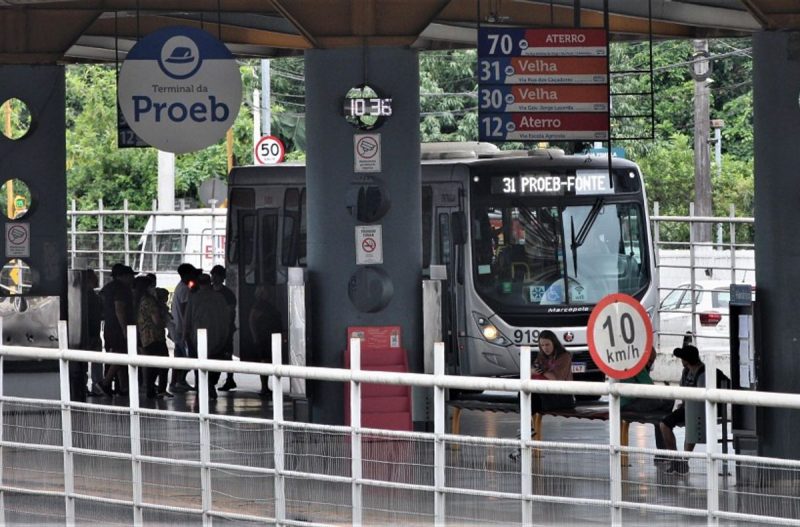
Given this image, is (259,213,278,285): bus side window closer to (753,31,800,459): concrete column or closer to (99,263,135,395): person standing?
(99,263,135,395): person standing

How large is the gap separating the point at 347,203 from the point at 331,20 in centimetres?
178

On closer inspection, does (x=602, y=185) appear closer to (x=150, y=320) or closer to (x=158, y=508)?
(x=150, y=320)

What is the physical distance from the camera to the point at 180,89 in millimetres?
17219

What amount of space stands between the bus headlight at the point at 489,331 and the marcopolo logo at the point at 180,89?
5930mm

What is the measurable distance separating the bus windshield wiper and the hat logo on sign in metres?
6.78

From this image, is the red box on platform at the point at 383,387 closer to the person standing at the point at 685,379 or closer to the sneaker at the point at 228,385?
the person standing at the point at 685,379

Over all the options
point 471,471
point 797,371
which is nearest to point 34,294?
point 797,371

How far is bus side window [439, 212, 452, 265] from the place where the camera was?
2242 centimetres

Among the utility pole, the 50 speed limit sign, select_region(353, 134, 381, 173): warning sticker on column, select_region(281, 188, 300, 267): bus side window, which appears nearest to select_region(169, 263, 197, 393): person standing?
select_region(281, 188, 300, 267): bus side window

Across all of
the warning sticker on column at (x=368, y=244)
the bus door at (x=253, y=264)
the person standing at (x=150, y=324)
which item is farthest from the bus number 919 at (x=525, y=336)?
the warning sticker on column at (x=368, y=244)

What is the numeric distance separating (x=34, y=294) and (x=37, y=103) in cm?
211

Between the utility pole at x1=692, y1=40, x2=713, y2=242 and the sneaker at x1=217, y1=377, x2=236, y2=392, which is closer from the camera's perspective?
the sneaker at x1=217, y1=377, x2=236, y2=392

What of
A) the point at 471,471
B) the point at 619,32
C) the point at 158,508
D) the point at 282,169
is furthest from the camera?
the point at 282,169

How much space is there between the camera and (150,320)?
22125mm
